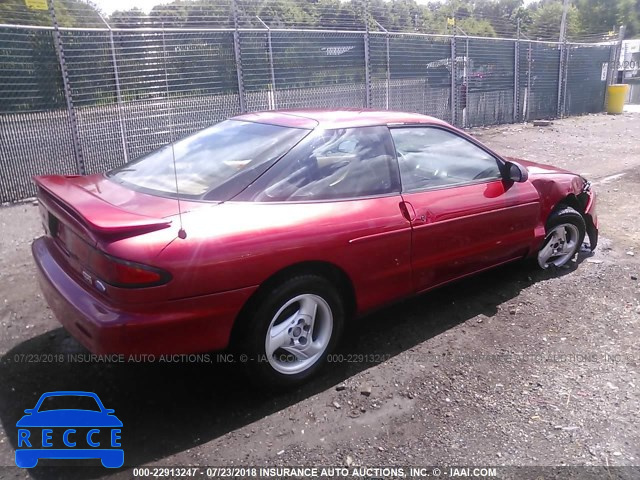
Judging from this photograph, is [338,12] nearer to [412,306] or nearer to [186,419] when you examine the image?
[412,306]

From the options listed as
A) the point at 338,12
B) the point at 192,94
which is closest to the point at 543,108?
the point at 338,12

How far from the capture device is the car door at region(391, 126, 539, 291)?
3693mm

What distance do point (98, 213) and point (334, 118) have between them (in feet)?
5.60

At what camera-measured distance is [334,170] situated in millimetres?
3441

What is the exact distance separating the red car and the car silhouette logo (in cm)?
46

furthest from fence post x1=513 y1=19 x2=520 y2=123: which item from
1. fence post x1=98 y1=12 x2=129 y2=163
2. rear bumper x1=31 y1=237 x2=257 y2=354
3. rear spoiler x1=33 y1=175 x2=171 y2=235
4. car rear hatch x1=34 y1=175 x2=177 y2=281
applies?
rear bumper x1=31 y1=237 x2=257 y2=354

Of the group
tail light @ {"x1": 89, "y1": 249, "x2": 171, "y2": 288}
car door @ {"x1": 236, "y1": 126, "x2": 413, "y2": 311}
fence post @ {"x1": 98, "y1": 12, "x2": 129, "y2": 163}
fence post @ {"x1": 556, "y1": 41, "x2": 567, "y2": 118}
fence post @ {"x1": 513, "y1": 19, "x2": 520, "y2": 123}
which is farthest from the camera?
fence post @ {"x1": 556, "y1": 41, "x2": 567, "y2": 118}

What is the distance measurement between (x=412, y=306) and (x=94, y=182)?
8.34ft

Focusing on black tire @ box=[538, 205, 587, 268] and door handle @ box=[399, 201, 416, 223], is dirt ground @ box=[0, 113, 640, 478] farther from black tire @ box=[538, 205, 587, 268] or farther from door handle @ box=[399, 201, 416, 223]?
door handle @ box=[399, 201, 416, 223]

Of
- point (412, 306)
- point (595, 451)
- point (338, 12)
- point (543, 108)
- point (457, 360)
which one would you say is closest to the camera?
point (595, 451)

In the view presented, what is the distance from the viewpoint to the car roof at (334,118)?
3.63 metres

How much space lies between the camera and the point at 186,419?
295 cm

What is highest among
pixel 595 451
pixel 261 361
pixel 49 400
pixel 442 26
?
pixel 442 26

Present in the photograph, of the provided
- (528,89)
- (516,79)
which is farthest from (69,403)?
(528,89)
